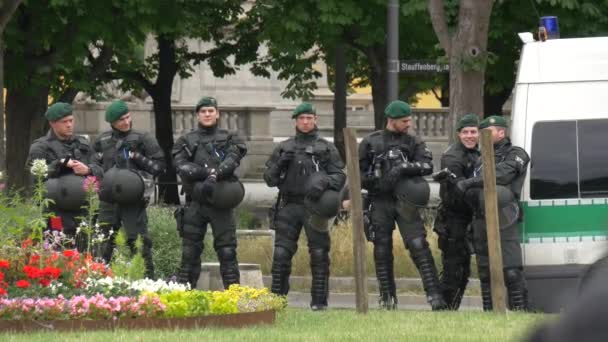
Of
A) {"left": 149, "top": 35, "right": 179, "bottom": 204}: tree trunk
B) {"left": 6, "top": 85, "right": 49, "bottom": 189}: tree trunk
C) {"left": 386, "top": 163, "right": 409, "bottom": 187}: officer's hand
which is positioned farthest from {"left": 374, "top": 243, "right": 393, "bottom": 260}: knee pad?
{"left": 149, "top": 35, "right": 179, "bottom": 204}: tree trunk

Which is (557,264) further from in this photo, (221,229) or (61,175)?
(61,175)

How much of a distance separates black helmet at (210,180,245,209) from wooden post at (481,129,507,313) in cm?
227

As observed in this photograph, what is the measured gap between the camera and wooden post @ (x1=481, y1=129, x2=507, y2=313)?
977 centimetres

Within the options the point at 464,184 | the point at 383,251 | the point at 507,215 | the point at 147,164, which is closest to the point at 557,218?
the point at 507,215

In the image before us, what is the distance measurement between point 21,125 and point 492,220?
17198mm

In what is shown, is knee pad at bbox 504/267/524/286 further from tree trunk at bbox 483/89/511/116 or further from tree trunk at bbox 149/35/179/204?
tree trunk at bbox 149/35/179/204

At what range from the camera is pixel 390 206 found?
37.6ft

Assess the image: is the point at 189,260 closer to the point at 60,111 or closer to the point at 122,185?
the point at 122,185

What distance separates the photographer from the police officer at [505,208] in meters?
10.7

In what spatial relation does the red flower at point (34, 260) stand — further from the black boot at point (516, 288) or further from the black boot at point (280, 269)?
the black boot at point (516, 288)

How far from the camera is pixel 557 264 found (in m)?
10.8

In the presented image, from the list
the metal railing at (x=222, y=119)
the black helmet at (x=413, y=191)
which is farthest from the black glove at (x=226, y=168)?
the metal railing at (x=222, y=119)

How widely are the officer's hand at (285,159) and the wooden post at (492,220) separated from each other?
2.08m

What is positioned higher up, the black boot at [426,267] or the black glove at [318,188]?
the black glove at [318,188]
